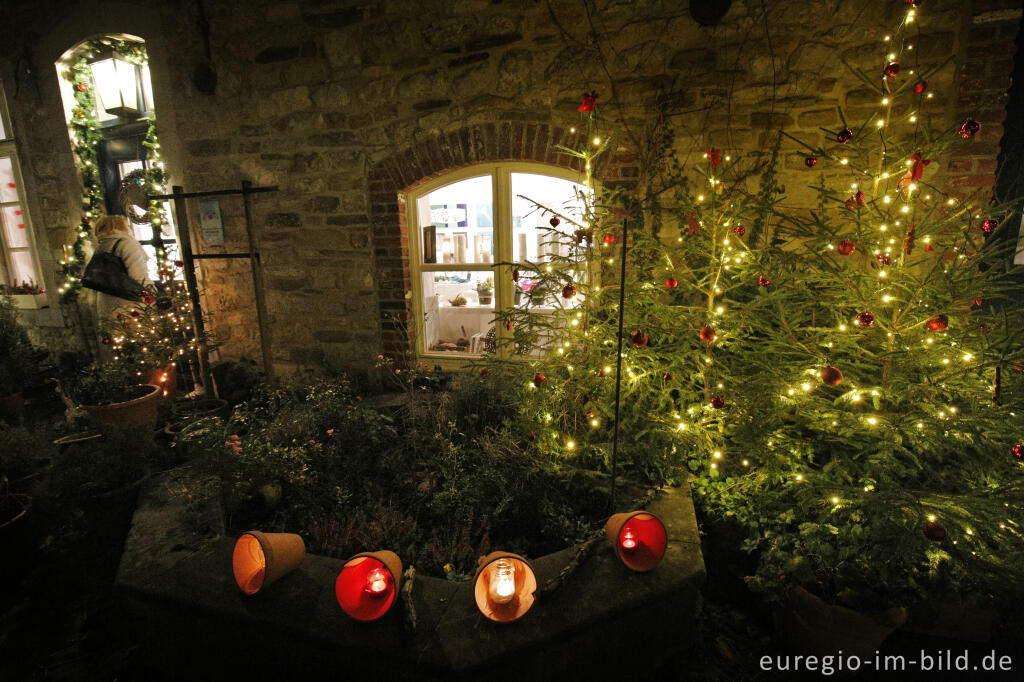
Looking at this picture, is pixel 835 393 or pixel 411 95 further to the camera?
pixel 411 95

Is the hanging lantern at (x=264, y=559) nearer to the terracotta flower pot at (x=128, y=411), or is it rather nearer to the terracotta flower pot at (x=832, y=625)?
the terracotta flower pot at (x=832, y=625)

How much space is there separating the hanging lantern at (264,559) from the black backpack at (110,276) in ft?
12.8

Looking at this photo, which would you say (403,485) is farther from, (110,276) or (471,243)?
(110,276)

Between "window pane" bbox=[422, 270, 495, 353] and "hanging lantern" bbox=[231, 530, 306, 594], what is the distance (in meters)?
2.81

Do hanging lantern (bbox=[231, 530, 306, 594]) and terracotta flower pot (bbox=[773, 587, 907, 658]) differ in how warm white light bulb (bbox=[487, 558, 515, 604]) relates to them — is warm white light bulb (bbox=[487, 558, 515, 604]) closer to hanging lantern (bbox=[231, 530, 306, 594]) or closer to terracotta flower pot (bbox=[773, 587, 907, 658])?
hanging lantern (bbox=[231, 530, 306, 594])

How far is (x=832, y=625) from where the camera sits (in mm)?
1915

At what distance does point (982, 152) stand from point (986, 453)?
2.02 m

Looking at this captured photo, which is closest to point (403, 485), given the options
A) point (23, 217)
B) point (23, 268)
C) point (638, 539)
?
point (638, 539)

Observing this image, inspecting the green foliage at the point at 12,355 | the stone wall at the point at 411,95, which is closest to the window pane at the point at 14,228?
the green foliage at the point at 12,355

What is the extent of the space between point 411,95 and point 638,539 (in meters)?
3.65

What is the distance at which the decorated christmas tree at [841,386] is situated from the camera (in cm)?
192

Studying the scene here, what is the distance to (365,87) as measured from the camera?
12.9 ft

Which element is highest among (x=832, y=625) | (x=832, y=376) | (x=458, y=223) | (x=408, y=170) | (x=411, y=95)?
(x=411, y=95)

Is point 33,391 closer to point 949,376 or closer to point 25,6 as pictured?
point 25,6
